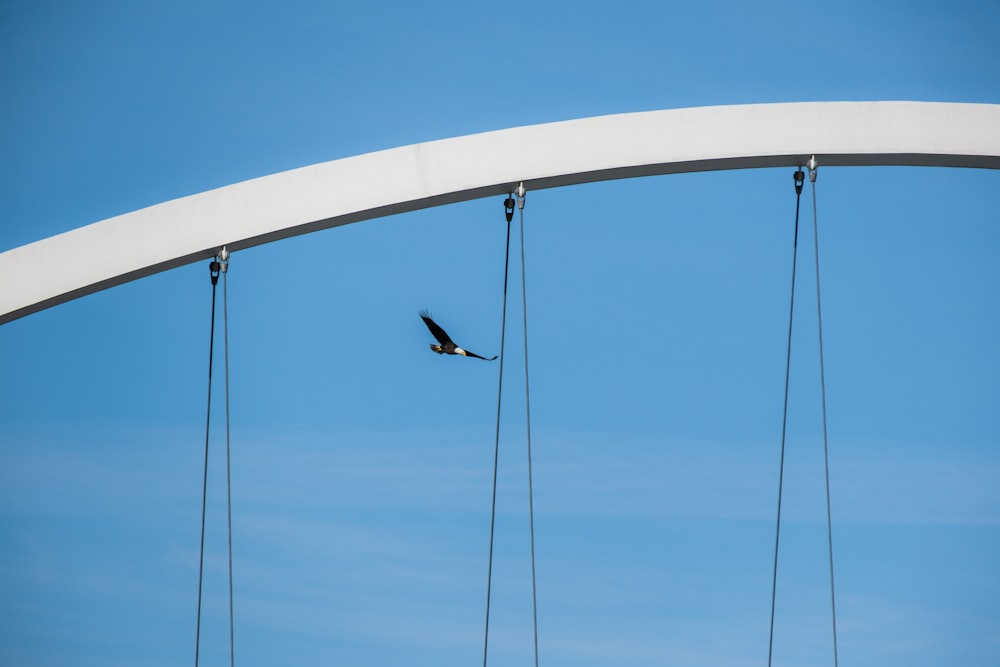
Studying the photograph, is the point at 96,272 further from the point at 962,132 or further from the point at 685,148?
the point at 962,132

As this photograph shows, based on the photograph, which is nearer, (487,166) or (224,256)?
(487,166)

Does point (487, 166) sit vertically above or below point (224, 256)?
above

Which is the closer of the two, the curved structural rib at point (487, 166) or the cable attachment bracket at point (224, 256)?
the curved structural rib at point (487, 166)

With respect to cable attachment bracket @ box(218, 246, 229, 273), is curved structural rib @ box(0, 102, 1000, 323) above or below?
above

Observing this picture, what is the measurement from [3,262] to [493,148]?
430cm

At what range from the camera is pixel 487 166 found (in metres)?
13.1

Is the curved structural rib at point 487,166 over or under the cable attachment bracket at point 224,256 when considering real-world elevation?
over

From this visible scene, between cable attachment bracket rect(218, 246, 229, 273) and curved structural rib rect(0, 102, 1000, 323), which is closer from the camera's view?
curved structural rib rect(0, 102, 1000, 323)

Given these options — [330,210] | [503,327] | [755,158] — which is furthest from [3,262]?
[755,158]

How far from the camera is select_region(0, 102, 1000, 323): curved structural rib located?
12812 millimetres

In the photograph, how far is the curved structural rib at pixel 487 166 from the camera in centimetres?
1281

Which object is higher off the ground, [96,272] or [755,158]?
[755,158]

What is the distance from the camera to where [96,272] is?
13.7m

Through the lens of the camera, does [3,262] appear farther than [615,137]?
Yes
